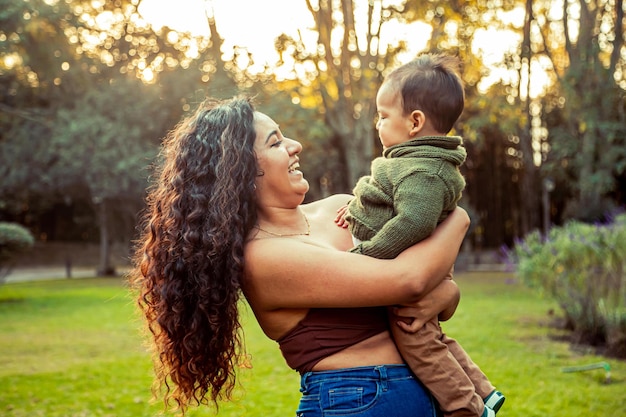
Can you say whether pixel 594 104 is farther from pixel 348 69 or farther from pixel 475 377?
pixel 475 377

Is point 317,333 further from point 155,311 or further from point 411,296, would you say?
point 155,311

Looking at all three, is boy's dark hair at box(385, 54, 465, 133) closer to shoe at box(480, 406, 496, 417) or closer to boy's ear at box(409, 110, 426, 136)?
boy's ear at box(409, 110, 426, 136)

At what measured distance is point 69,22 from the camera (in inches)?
806

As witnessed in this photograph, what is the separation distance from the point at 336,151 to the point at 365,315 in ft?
79.8

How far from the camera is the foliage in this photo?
28.5 feet

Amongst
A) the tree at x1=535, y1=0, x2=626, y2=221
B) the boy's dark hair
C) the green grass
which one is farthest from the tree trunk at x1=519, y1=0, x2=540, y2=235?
the boy's dark hair

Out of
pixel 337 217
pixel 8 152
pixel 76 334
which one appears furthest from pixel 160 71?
pixel 337 217

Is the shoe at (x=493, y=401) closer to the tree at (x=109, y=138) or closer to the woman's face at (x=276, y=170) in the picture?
the woman's face at (x=276, y=170)

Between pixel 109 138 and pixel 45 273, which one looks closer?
pixel 109 138


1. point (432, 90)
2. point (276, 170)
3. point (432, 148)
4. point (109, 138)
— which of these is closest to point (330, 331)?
point (276, 170)

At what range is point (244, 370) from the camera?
7.72m

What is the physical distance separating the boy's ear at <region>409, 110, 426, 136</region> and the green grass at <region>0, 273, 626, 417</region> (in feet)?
4.73

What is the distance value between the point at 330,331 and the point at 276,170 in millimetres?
535

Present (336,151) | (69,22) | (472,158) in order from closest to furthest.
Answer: (69,22) < (336,151) < (472,158)
